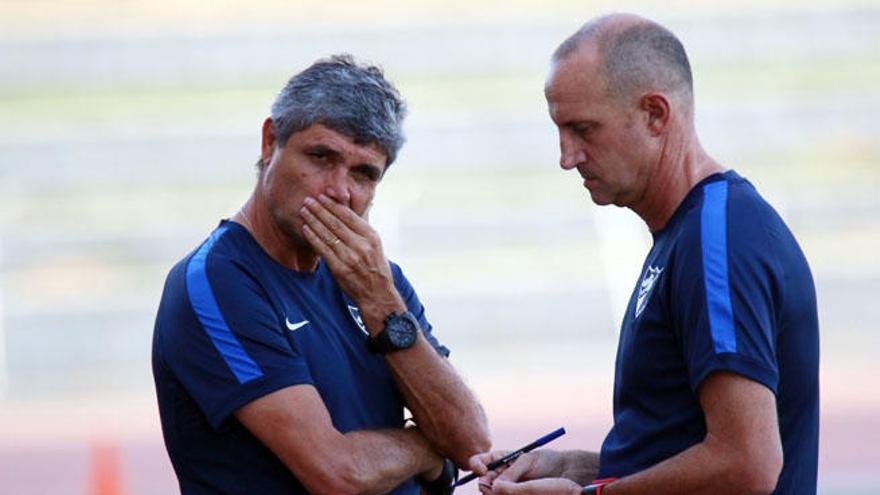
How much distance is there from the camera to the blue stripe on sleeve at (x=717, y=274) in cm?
288

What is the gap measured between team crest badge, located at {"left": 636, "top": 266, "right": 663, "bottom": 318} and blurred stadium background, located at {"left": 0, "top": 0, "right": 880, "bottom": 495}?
967cm

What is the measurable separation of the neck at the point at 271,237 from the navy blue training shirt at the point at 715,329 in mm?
802

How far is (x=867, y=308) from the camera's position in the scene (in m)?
15.5

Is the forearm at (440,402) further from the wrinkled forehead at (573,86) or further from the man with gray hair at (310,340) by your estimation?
the wrinkled forehead at (573,86)

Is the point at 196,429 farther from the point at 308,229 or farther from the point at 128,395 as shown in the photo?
the point at 128,395

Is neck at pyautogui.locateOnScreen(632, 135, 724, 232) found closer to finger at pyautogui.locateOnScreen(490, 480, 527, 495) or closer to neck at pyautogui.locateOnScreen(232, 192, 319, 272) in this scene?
finger at pyautogui.locateOnScreen(490, 480, 527, 495)

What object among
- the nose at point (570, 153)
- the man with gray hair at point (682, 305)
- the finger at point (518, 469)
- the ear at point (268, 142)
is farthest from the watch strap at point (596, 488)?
the ear at point (268, 142)

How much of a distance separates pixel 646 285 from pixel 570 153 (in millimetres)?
333

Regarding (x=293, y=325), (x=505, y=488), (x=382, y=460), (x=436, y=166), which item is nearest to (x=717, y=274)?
(x=505, y=488)

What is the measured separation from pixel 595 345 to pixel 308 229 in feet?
38.6

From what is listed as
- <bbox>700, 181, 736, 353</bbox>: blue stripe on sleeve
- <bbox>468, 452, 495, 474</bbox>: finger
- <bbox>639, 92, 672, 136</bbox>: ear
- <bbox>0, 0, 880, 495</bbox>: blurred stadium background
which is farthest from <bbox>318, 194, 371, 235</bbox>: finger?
<bbox>0, 0, 880, 495</bbox>: blurred stadium background

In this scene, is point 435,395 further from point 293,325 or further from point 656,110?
point 656,110

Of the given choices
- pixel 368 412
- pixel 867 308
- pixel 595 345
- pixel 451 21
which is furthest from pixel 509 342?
pixel 368 412

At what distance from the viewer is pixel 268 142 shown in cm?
356
